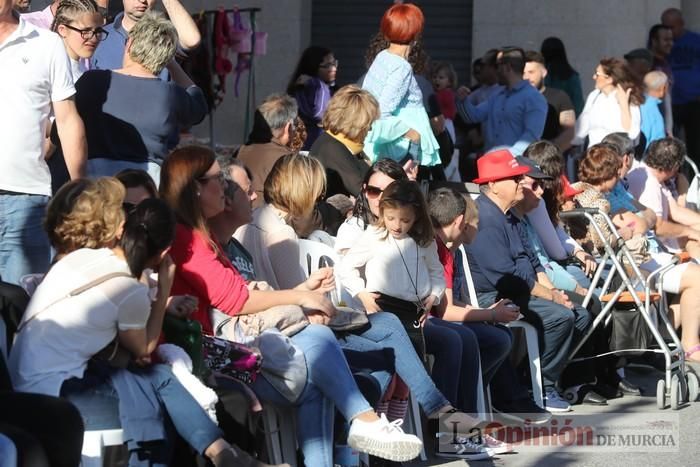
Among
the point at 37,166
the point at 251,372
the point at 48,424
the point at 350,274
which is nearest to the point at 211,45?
the point at 350,274

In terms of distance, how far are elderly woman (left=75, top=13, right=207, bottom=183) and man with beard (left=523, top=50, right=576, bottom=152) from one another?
231 inches

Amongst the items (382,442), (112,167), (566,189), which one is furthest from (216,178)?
(566,189)

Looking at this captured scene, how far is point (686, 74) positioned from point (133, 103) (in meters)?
8.99

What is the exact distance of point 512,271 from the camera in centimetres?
847

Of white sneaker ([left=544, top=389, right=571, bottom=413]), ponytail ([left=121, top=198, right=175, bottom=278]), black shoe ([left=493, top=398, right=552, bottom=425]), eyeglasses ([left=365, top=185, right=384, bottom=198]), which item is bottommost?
white sneaker ([left=544, top=389, right=571, bottom=413])

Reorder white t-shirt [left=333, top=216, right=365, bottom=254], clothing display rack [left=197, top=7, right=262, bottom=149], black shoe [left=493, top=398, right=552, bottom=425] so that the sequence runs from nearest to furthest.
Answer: white t-shirt [left=333, top=216, right=365, bottom=254], black shoe [left=493, top=398, right=552, bottom=425], clothing display rack [left=197, top=7, right=262, bottom=149]

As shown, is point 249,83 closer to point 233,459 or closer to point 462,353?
point 462,353

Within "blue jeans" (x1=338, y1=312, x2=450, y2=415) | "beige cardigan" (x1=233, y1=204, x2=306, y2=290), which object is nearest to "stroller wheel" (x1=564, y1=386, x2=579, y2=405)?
"blue jeans" (x1=338, y1=312, x2=450, y2=415)

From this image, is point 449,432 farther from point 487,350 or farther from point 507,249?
point 507,249

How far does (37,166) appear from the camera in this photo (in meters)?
6.32

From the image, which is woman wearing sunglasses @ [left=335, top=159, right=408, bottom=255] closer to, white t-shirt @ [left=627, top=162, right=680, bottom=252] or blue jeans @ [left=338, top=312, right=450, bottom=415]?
blue jeans @ [left=338, top=312, right=450, bottom=415]

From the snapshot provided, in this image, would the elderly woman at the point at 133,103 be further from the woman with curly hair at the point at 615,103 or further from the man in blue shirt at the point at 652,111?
the man in blue shirt at the point at 652,111

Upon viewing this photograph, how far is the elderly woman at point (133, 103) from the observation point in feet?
22.9

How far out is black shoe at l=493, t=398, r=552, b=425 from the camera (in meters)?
8.17
